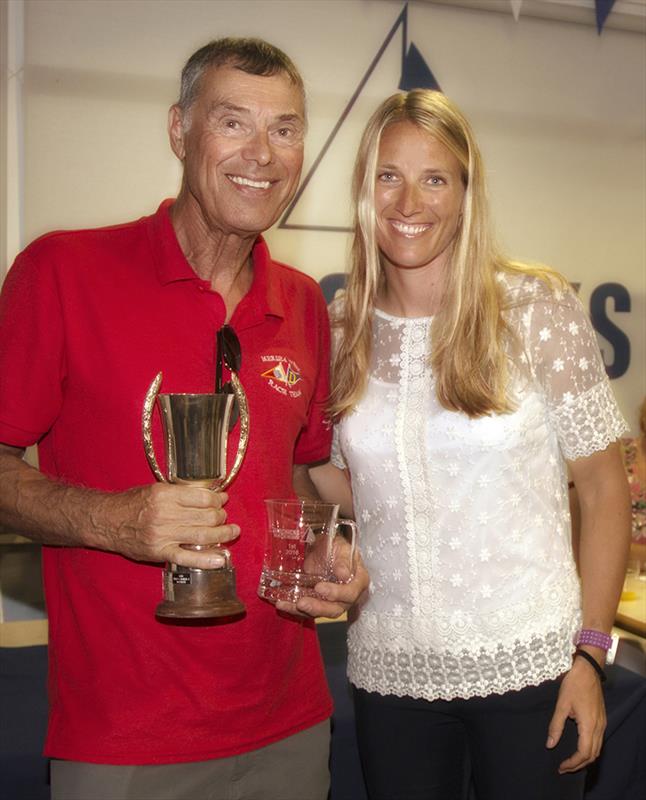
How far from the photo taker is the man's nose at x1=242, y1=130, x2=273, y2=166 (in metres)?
1.90

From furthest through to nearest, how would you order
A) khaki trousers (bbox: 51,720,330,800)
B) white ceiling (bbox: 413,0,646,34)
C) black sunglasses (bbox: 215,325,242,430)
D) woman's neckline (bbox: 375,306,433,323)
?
white ceiling (bbox: 413,0,646,34) → woman's neckline (bbox: 375,306,433,323) → black sunglasses (bbox: 215,325,242,430) → khaki trousers (bbox: 51,720,330,800)

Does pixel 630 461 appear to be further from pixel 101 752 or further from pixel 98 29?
pixel 101 752

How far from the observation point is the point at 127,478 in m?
1.79

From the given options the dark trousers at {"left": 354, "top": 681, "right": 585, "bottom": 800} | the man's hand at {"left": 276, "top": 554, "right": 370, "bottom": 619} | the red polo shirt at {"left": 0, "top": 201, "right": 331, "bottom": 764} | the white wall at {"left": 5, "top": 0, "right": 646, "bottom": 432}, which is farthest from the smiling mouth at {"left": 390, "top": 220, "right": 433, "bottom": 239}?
the white wall at {"left": 5, "top": 0, "right": 646, "bottom": 432}

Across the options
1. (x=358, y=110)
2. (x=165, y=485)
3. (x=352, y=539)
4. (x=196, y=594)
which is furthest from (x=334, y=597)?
(x=358, y=110)

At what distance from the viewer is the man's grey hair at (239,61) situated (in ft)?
6.27

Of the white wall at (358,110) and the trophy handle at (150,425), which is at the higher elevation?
the white wall at (358,110)

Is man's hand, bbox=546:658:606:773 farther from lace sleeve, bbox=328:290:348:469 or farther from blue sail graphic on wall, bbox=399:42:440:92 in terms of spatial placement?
blue sail graphic on wall, bbox=399:42:440:92

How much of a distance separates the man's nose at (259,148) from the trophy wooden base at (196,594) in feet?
2.48

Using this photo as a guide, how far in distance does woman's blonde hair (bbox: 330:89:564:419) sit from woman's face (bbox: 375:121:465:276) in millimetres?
19

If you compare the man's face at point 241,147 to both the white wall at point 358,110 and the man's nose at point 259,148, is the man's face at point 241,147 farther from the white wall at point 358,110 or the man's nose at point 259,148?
the white wall at point 358,110

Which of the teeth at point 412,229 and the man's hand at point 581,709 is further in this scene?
the teeth at point 412,229

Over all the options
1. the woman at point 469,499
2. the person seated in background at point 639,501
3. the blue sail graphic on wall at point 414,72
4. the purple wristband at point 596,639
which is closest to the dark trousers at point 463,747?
the woman at point 469,499

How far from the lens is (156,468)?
5.61 ft
